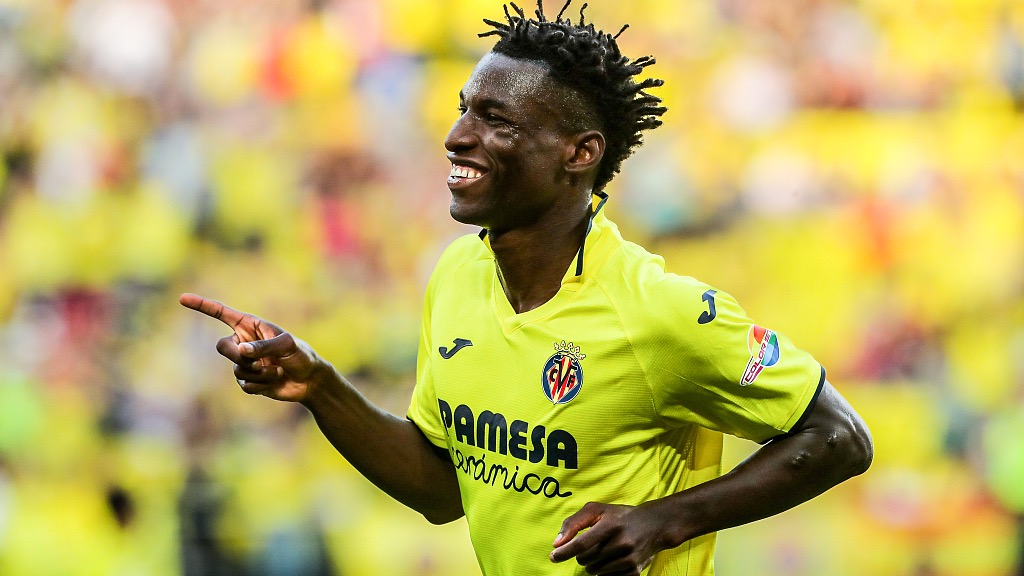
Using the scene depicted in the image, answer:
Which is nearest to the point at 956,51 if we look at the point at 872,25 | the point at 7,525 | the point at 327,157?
the point at 872,25

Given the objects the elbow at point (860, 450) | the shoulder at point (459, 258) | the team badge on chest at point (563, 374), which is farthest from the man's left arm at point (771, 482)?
the shoulder at point (459, 258)

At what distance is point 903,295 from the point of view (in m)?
4.41

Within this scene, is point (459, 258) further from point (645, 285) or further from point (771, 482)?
point (771, 482)

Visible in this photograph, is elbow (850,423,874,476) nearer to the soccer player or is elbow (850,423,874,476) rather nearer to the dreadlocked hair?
the soccer player

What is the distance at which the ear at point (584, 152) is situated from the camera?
2.26 m

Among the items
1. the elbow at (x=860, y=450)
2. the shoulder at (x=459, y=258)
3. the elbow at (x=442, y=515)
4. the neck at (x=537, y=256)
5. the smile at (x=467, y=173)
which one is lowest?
the elbow at (x=860, y=450)

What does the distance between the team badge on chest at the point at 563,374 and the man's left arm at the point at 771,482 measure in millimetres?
248

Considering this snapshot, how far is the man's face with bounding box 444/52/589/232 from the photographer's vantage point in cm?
220

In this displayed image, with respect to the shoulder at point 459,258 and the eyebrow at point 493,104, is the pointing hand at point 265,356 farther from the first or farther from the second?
the eyebrow at point 493,104

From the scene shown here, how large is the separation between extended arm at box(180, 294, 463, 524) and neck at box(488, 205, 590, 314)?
0.39 meters

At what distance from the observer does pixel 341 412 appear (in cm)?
232

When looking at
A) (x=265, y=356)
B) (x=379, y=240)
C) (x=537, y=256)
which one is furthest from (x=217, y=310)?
(x=379, y=240)

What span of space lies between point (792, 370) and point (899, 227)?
2654 millimetres

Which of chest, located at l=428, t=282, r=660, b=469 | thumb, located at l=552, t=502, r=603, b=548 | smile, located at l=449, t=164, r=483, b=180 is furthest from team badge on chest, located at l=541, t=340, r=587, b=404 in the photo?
smile, located at l=449, t=164, r=483, b=180
